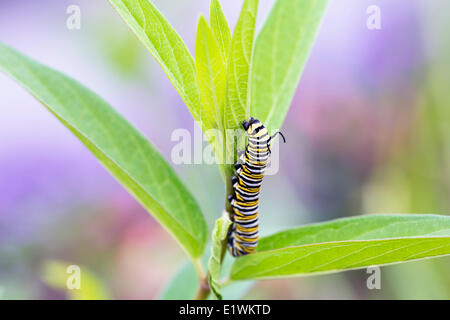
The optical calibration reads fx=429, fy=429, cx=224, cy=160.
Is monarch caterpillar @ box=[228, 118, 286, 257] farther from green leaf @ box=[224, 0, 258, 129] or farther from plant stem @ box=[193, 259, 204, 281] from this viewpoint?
plant stem @ box=[193, 259, 204, 281]

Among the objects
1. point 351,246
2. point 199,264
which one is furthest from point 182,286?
point 351,246

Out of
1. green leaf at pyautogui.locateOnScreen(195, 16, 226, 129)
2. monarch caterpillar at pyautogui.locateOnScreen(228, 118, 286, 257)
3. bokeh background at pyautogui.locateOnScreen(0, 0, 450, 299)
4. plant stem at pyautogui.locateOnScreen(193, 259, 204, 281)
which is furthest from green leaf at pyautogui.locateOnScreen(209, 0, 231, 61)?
bokeh background at pyautogui.locateOnScreen(0, 0, 450, 299)

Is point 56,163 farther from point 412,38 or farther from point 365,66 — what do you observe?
point 412,38

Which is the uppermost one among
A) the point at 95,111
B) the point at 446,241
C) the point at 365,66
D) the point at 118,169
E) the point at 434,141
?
the point at 365,66

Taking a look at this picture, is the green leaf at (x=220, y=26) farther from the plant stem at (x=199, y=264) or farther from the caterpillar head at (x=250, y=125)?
the plant stem at (x=199, y=264)

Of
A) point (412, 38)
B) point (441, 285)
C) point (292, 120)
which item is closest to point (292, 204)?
point (292, 120)

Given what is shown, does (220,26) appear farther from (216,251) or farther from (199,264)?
(199,264)
